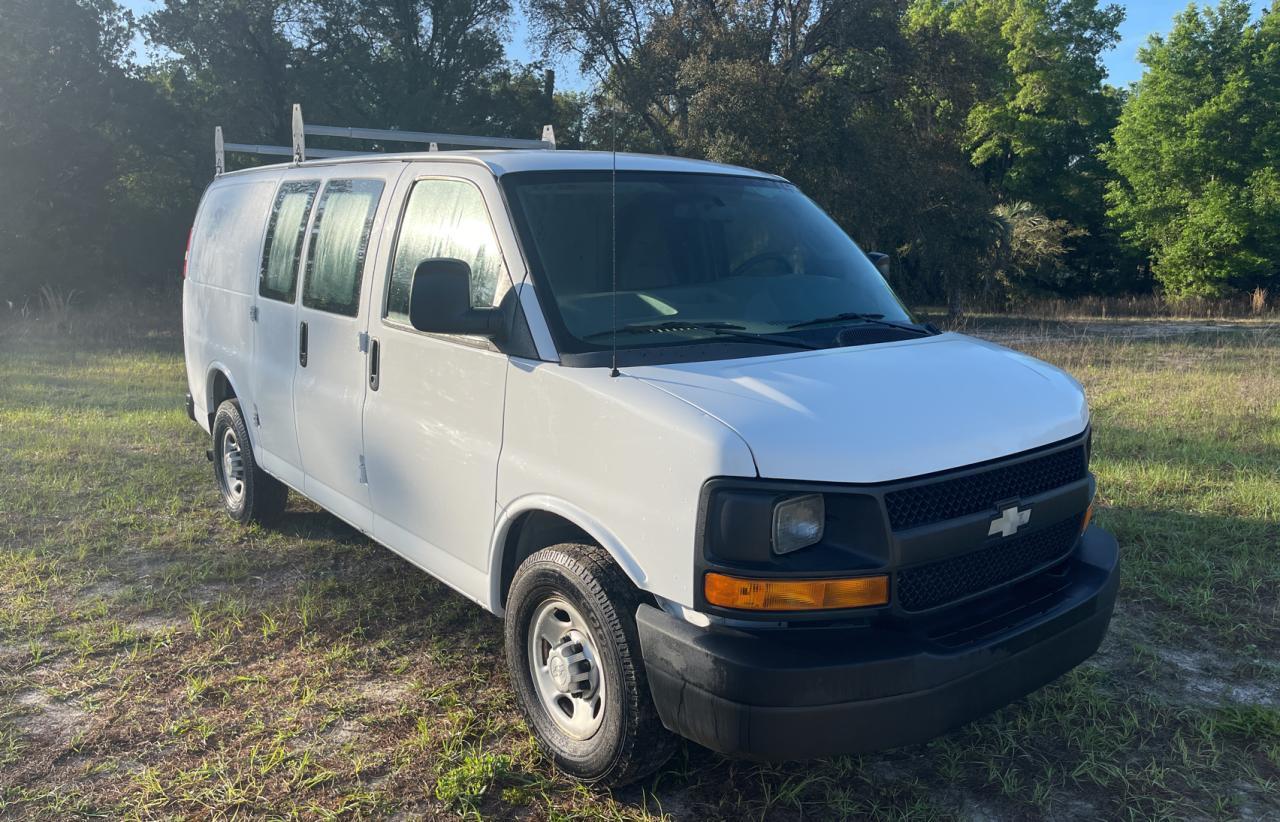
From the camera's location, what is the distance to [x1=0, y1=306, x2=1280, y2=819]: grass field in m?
3.21

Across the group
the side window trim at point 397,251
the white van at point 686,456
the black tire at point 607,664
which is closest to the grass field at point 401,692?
the black tire at point 607,664

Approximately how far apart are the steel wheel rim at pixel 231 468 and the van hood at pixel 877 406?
3.93m

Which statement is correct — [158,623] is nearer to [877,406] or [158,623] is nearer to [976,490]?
[877,406]

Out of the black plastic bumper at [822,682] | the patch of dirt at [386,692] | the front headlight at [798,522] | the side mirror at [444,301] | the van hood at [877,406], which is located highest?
the side mirror at [444,301]

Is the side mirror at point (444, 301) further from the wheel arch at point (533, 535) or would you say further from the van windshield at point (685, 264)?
the wheel arch at point (533, 535)

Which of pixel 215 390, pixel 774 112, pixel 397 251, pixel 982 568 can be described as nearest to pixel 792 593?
pixel 982 568

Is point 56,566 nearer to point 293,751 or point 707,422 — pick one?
point 293,751

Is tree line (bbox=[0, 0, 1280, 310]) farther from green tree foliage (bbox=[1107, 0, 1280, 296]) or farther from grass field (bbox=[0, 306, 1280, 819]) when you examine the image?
grass field (bbox=[0, 306, 1280, 819])

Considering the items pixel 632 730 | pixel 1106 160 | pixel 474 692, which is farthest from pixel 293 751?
pixel 1106 160

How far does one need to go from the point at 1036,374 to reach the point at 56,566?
16.7 feet

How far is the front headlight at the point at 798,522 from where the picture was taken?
2646 mm

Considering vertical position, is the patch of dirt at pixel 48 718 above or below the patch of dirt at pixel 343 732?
below

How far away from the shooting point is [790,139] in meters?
22.7

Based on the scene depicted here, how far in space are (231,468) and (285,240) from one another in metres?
1.75
